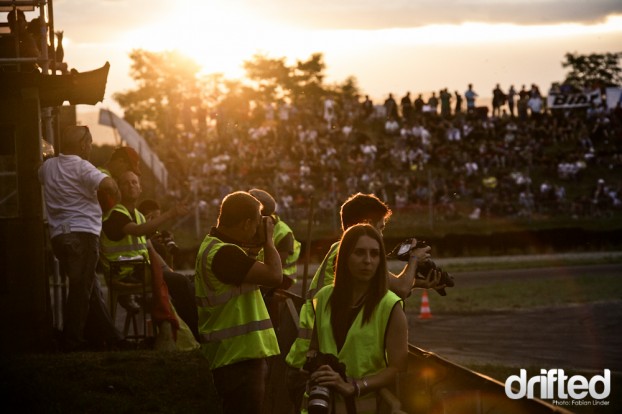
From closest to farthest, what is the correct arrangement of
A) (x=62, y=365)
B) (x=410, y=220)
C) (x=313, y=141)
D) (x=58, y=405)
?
(x=58, y=405), (x=62, y=365), (x=410, y=220), (x=313, y=141)

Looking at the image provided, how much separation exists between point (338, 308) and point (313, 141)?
3902cm

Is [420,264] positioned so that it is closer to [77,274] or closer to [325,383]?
[325,383]

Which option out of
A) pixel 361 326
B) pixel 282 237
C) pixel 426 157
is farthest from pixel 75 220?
pixel 426 157

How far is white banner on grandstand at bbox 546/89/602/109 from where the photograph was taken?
49906 mm

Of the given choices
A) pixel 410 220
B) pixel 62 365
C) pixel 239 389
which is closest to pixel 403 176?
pixel 410 220

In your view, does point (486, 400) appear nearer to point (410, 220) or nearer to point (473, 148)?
point (410, 220)

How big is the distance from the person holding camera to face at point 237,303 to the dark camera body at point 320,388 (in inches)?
47.7

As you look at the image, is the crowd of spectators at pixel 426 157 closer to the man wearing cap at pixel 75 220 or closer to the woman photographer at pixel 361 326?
the man wearing cap at pixel 75 220

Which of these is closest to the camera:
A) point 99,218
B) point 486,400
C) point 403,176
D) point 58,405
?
point 486,400

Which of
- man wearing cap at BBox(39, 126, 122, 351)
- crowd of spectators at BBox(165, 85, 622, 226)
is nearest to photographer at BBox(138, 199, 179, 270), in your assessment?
man wearing cap at BBox(39, 126, 122, 351)

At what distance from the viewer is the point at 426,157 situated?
148 ft

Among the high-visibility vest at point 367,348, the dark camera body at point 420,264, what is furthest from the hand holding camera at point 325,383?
the dark camera body at point 420,264

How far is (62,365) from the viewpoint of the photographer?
9703 mm

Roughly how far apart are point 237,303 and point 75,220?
3920mm
